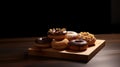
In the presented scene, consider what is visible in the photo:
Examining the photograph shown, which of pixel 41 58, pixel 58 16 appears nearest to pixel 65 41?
pixel 41 58

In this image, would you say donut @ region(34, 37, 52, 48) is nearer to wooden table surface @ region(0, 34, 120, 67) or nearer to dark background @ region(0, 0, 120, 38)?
wooden table surface @ region(0, 34, 120, 67)

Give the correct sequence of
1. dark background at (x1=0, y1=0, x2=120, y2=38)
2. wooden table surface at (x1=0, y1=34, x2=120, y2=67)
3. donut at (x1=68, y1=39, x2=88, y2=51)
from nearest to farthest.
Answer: wooden table surface at (x1=0, y1=34, x2=120, y2=67) → donut at (x1=68, y1=39, x2=88, y2=51) → dark background at (x1=0, y1=0, x2=120, y2=38)

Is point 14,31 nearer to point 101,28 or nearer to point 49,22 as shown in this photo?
point 49,22

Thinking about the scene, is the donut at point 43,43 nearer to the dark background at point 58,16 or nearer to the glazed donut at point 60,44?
the glazed donut at point 60,44

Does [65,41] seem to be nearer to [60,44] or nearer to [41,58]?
[60,44]

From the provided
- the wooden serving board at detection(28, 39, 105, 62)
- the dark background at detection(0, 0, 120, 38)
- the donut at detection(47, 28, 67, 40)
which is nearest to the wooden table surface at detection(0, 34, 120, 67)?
the wooden serving board at detection(28, 39, 105, 62)

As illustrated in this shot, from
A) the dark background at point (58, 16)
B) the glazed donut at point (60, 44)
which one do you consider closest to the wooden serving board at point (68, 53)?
the glazed donut at point (60, 44)

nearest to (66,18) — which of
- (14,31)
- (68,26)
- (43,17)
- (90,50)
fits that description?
(68,26)
